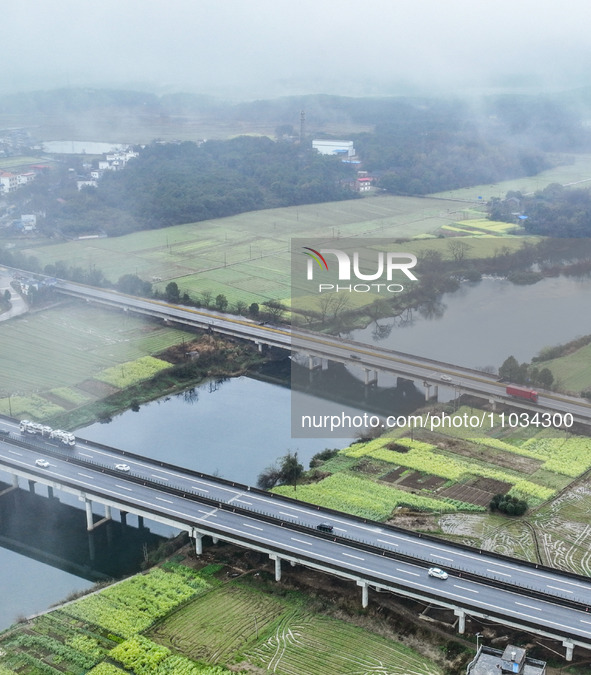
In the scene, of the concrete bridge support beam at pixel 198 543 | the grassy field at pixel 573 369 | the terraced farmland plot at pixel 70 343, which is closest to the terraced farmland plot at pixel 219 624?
the concrete bridge support beam at pixel 198 543

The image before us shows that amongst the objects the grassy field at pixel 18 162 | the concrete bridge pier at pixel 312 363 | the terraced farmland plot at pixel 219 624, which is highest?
the grassy field at pixel 18 162

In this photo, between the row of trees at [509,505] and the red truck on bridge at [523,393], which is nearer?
the row of trees at [509,505]

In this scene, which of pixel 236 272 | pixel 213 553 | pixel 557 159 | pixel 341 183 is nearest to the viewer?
pixel 213 553

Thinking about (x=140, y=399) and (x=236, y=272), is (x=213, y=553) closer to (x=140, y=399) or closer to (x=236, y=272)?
(x=140, y=399)

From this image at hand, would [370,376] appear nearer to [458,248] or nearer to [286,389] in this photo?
[286,389]

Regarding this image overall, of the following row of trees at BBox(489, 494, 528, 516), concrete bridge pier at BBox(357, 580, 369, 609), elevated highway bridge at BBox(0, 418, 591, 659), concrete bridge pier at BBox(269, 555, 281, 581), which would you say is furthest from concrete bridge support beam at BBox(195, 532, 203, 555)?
row of trees at BBox(489, 494, 528, 516)

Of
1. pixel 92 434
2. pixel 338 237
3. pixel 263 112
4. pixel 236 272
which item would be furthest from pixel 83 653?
pixel 263 112

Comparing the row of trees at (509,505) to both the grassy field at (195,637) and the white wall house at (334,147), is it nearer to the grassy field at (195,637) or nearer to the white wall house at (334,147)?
the grassy field at (195,637)
